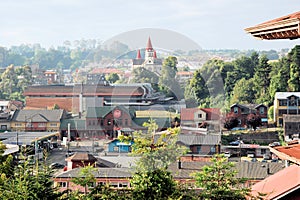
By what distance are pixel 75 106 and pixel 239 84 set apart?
23.1 ft

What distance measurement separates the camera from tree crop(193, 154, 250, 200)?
366 centimetres

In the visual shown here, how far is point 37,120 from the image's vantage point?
2008 cm

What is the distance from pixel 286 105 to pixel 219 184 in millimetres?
15718

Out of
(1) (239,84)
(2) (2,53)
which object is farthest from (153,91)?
(2) (2,53)

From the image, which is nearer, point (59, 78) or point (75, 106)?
point (75, 106)

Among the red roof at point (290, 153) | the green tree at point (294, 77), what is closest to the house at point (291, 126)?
the green tree at point (294, 77)

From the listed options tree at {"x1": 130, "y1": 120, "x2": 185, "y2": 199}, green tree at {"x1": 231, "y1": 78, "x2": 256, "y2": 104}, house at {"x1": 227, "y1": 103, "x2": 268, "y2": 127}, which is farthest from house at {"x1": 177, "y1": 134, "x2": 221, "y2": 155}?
green tree at {"x1": 231, "y1": 78, "x2": 256, "y2": 104}

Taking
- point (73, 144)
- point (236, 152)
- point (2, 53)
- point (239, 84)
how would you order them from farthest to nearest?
1. point (2, 53)
2. point (239, 84)
3. point (73, 144)
4. point (236, 152)

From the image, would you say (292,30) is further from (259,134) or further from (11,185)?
(259,134)

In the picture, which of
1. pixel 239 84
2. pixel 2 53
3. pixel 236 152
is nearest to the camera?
pixel 236 152

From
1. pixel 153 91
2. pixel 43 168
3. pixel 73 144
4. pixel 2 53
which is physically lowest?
pixel 73 144

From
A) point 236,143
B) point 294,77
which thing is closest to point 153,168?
point 236,143

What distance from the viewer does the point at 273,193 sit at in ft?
12.4

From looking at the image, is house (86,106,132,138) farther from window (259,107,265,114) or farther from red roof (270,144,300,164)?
red roof (270,144,300,164)
